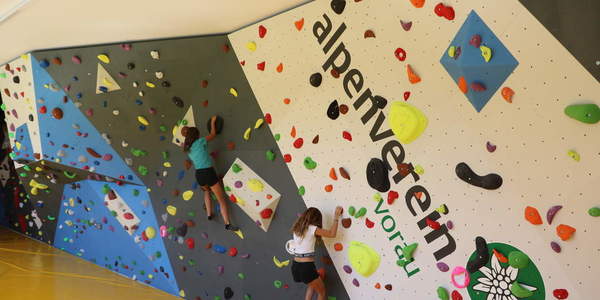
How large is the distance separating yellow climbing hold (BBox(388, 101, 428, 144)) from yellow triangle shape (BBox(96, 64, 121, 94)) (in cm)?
329

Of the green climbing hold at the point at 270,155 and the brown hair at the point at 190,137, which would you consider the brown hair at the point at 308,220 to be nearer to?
the green climbing hold at the point at 270,155

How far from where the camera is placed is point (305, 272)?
4.02m

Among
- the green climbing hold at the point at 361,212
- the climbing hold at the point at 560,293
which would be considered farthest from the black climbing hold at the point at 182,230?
the climbing hold at the point at 560,293

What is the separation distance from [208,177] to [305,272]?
1.36 meters

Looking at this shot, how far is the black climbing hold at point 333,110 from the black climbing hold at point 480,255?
4.29 ft

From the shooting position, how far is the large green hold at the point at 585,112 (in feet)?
8.14

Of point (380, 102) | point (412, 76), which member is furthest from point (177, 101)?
point (412, 76)

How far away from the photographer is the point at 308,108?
160 inches

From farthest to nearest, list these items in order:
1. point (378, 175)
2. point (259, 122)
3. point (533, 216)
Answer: point (259, 122) → point (378, 175) → point (533, 216)

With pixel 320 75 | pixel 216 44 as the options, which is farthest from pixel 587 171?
pixel 216 44

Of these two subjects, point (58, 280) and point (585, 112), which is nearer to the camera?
point (585, 112)

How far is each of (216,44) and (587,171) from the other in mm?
3166

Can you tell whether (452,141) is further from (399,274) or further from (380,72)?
(399,274)

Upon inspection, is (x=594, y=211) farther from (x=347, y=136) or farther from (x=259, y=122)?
(x=259, y=122)
